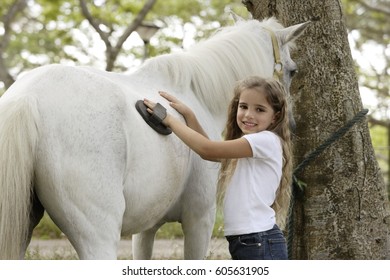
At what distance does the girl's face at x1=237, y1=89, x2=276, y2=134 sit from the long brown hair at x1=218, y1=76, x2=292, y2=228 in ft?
0.08

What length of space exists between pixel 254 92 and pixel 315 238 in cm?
162

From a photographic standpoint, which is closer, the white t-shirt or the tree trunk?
the white t-shirt

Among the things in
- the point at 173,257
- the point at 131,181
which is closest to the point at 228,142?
the point at 131,181

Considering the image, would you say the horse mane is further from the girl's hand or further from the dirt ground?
the dirt ground

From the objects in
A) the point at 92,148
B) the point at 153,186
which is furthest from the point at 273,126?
the point at 92,148

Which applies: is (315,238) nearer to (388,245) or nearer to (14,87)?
(388,245)

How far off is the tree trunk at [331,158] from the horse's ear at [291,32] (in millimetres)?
270

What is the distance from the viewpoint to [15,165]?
2605 millimetres

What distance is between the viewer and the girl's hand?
3365 millimetres

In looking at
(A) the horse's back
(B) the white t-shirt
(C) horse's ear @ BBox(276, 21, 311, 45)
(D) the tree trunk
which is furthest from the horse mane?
(B) the white t-shirt

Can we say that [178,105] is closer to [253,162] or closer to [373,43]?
[253,162]

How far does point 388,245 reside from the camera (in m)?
4.28

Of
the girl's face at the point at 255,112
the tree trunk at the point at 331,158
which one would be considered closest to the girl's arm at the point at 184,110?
the girl's face at the point at 255,112
